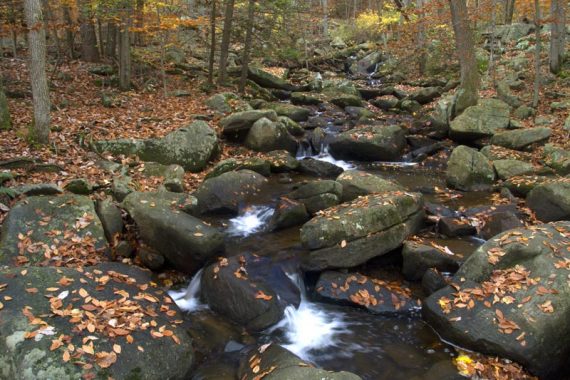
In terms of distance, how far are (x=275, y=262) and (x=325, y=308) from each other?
1.40m

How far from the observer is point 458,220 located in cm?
927

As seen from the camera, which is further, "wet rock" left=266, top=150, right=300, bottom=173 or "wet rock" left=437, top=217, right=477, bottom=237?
"wet rock" left=266, top=150, right=300, bottom=173

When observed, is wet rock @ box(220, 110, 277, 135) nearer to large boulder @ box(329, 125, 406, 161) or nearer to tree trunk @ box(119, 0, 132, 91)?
large boulder @ box(329, 125, 406, 161)

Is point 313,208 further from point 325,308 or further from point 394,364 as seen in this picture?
point 394,364

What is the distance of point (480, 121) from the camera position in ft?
49.6

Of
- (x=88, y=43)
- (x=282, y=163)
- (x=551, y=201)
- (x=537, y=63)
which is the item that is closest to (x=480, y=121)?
(x=537, y=63)

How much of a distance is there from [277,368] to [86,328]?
2.31 meters

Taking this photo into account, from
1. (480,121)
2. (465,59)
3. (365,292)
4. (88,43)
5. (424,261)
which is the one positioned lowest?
(365,292)

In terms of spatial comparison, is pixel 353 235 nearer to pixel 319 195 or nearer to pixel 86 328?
pixel 319 195

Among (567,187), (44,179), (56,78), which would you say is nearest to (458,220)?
(567,187)

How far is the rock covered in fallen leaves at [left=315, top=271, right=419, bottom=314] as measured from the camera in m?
7.20

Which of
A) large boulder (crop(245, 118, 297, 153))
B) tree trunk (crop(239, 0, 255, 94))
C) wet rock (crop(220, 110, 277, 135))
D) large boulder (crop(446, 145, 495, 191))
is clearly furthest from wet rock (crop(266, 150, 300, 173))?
tree trunk (crop(239, 0, 255, 94))

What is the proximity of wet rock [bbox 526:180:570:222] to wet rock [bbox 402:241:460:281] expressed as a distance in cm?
317

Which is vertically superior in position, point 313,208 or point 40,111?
point 40,111
